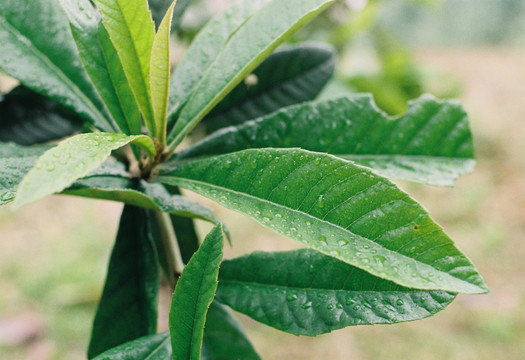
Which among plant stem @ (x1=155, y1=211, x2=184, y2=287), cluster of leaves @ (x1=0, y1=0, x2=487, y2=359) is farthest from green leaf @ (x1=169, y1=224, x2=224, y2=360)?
plant stem @ (x1=155, y1=211, x2=184, y2=287)

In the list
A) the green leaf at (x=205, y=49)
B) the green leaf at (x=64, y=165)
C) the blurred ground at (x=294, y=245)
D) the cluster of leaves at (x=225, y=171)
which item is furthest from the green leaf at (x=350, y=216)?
the blurred ground at (x=294, y=245)

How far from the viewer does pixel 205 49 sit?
2.12 ft

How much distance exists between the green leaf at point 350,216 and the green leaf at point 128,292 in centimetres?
19

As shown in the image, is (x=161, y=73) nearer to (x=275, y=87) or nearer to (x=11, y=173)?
(x=11, y=173)

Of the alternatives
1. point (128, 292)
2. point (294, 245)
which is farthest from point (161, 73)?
point (294, 245)

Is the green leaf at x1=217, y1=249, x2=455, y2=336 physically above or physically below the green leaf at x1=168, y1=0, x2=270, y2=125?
below

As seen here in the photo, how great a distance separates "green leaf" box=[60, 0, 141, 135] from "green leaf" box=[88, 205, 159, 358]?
125 mm

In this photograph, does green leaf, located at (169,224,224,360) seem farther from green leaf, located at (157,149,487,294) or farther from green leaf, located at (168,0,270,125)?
green leaf, located at (168,0,270,125)

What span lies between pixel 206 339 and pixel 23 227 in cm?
328

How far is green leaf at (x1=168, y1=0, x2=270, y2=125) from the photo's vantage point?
0.64 m

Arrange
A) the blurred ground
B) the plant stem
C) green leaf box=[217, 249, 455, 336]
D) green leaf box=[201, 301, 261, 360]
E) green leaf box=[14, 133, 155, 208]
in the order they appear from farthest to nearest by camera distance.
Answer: the blurred ground → the plant stem → green leaf box=[201, 301, 261, 360] → green leaf box=[217, 249, 455, 336] → green leaf box=[14, 133, 155, 208]

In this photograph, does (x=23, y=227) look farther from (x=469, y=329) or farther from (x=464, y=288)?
(x=464, y=288)

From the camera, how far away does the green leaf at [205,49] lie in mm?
640

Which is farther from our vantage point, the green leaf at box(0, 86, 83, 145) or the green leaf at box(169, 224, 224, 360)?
the green leaf at box(0, 86, 83, 145)
